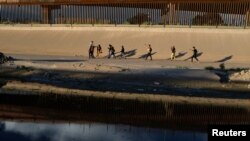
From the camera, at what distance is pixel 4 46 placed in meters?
44.5

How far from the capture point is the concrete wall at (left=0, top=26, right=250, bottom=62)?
40500 millimetres

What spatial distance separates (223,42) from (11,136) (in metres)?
26.1

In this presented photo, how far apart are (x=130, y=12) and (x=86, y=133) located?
28.8m

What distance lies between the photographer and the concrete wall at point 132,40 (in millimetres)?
40500

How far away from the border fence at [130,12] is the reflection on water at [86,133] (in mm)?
25917

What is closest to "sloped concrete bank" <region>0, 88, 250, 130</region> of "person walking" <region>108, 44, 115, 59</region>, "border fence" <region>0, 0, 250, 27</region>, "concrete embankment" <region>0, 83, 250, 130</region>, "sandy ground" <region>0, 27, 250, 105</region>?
"concrete embankment" <region>0, 83, 250, 130</region>

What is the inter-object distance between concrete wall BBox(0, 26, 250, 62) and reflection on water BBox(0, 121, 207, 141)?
21.0 m

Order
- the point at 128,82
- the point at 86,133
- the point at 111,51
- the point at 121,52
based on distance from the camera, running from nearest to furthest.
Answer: the point at 86,133 → the point at 128,82 → the point at 111,51 → the point at 121,52

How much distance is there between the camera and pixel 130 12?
46.4 m

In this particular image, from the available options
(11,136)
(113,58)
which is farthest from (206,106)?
(113,58)

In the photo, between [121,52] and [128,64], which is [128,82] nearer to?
[128,64]

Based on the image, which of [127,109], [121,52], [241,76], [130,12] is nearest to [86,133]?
[127,109]

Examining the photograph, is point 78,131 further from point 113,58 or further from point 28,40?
point 28,40

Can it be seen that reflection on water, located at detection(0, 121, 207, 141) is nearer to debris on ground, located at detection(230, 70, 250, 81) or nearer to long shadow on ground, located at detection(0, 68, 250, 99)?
long shadow on ground, located at detection(0, 68, 250, 99)
